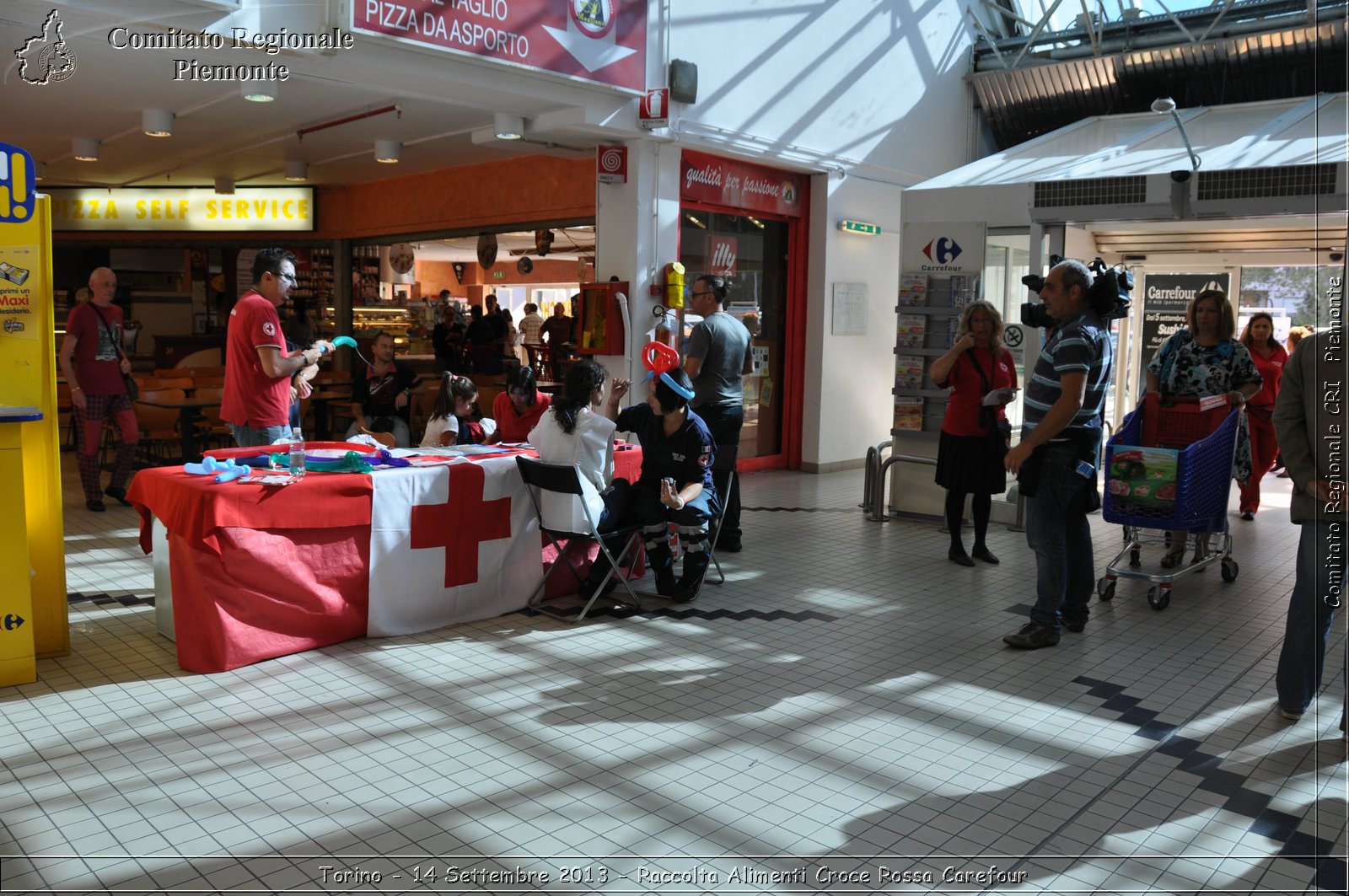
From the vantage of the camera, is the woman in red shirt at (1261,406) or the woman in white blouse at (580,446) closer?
the woman in white blouse at (580,446)

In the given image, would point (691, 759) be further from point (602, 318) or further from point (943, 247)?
point (602, 318)

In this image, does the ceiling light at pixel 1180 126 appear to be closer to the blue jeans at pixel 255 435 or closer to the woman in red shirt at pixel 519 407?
the woman in red shirt at pixel 519 407

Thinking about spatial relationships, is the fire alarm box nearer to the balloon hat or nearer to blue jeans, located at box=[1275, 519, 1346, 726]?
the balloon hat

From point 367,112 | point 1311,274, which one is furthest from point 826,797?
point 1311,274

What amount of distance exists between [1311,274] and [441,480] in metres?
10.0

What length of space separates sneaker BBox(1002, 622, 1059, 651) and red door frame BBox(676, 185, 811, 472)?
17.2 feet

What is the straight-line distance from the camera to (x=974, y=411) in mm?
6203

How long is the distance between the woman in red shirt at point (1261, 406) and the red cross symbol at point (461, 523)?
5.73 metres

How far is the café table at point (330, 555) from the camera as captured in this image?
416 centimetres

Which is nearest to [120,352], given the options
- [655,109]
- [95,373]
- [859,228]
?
[95,373]

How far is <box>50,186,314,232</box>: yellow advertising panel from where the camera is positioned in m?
12.8

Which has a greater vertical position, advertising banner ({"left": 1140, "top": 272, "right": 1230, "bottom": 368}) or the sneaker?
advertising banner ({"left": 1140, "top": 272, "right": 1230, "bottom": 368})

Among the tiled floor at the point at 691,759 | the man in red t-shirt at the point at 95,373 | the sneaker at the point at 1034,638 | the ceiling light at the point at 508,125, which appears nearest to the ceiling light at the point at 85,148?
the man in red t-shirt at the point at 95,373

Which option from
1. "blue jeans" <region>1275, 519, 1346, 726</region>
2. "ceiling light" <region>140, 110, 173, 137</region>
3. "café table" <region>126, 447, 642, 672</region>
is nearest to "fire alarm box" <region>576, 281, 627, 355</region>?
"café table" <region>126, 447, 642, 672</region>
